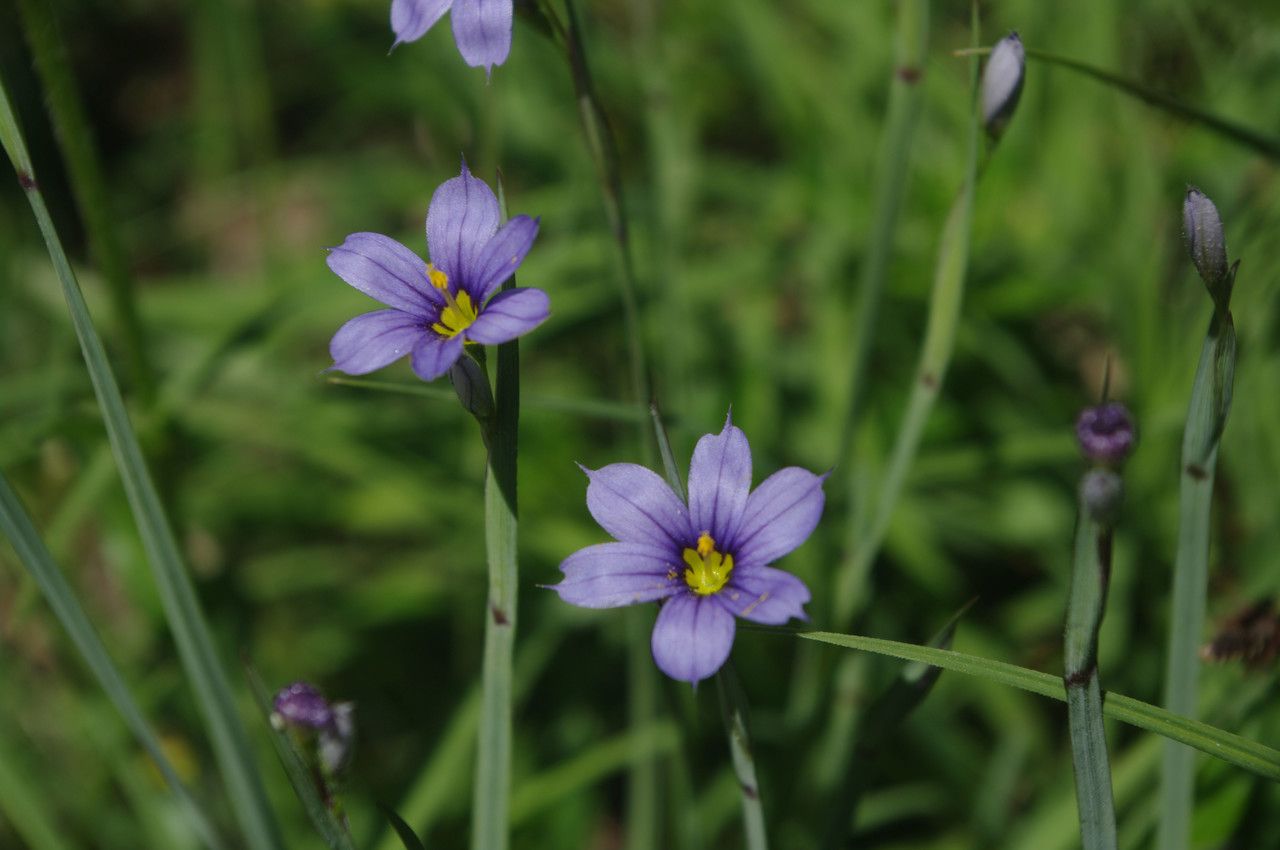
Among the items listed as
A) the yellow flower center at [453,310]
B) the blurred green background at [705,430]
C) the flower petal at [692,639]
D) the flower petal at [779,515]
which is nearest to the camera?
the flower petal at [692,639]

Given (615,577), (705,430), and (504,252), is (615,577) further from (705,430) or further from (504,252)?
(705,430)

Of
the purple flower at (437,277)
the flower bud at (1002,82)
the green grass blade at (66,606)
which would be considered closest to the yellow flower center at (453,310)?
the purple flower at (437,277)

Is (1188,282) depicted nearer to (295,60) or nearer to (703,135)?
(703,135)

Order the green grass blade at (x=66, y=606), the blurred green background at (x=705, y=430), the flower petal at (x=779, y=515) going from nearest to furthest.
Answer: the flower petal at (x=779, y=515), the green grass blade at (x=66, y=606), the blurred green background at (x=705, y=430)

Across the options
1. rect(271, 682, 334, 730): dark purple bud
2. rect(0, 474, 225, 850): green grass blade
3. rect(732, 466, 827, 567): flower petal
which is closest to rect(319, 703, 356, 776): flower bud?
rect(271, 682, 334, 730): dark purple bud

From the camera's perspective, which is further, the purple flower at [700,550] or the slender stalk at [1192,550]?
the slender stalk at [1192,550]

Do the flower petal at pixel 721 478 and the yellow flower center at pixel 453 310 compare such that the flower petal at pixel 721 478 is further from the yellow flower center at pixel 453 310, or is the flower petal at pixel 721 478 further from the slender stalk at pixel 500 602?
the yellow flower center at pixel 453 310

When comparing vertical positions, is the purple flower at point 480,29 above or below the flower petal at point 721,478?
above
